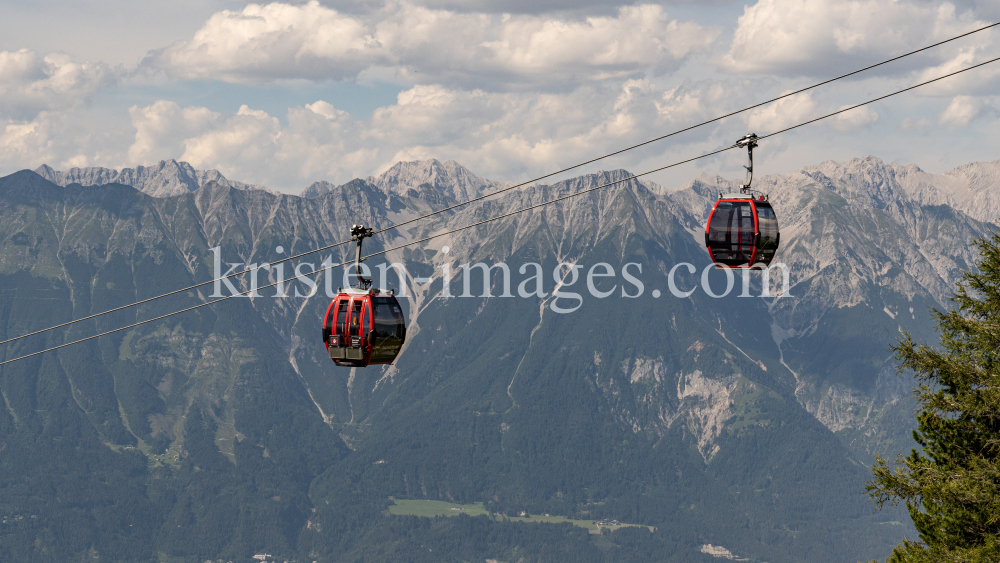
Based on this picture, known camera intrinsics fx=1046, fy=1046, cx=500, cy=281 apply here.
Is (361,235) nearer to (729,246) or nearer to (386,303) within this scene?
(386,303)

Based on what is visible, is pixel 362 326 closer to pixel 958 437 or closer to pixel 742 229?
pixel 742 229

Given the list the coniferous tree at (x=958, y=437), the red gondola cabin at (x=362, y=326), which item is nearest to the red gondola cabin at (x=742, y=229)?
the coniferous tree at (x=958, y=437)

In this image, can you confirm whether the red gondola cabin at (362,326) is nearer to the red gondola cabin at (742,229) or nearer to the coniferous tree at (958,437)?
the red gondola cabin at (742,229)

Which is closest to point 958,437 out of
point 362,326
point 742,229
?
point 742,229

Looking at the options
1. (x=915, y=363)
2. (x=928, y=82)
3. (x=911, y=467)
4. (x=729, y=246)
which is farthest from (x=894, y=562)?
(x=928, y=82)

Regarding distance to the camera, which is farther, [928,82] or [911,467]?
[911,467]

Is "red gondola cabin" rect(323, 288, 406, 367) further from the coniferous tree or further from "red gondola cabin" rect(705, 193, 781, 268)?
the coniferous tree

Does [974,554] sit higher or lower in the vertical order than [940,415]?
lower
